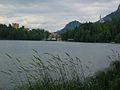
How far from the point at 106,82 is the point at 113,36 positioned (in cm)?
14166

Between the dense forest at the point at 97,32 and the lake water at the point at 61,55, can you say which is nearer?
the lake water at the point at 61,55

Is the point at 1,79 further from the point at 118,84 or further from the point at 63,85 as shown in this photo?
the point at 118,84

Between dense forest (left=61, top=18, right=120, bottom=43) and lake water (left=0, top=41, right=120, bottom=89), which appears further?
dense forest (left=61, top=18, right=120, bottom=43)

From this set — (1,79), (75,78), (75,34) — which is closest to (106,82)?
(75,78)

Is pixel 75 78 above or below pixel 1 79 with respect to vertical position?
above

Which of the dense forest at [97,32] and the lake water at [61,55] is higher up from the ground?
the dense forest at [97,32]

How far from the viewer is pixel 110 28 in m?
155

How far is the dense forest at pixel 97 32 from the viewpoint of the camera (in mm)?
150750

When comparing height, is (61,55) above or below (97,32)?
Answer: below

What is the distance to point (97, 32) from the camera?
166m

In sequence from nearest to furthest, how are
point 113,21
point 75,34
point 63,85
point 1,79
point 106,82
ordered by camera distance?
point 63,85 → point 106,82 → point 1,79 → point 113,21 → point 75,34

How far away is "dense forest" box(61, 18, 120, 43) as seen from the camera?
151 metres

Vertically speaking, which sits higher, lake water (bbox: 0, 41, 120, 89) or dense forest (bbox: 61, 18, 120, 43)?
dense forest (bbox: 61, 18, 120, 43)

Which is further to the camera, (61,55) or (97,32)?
(97,32)
